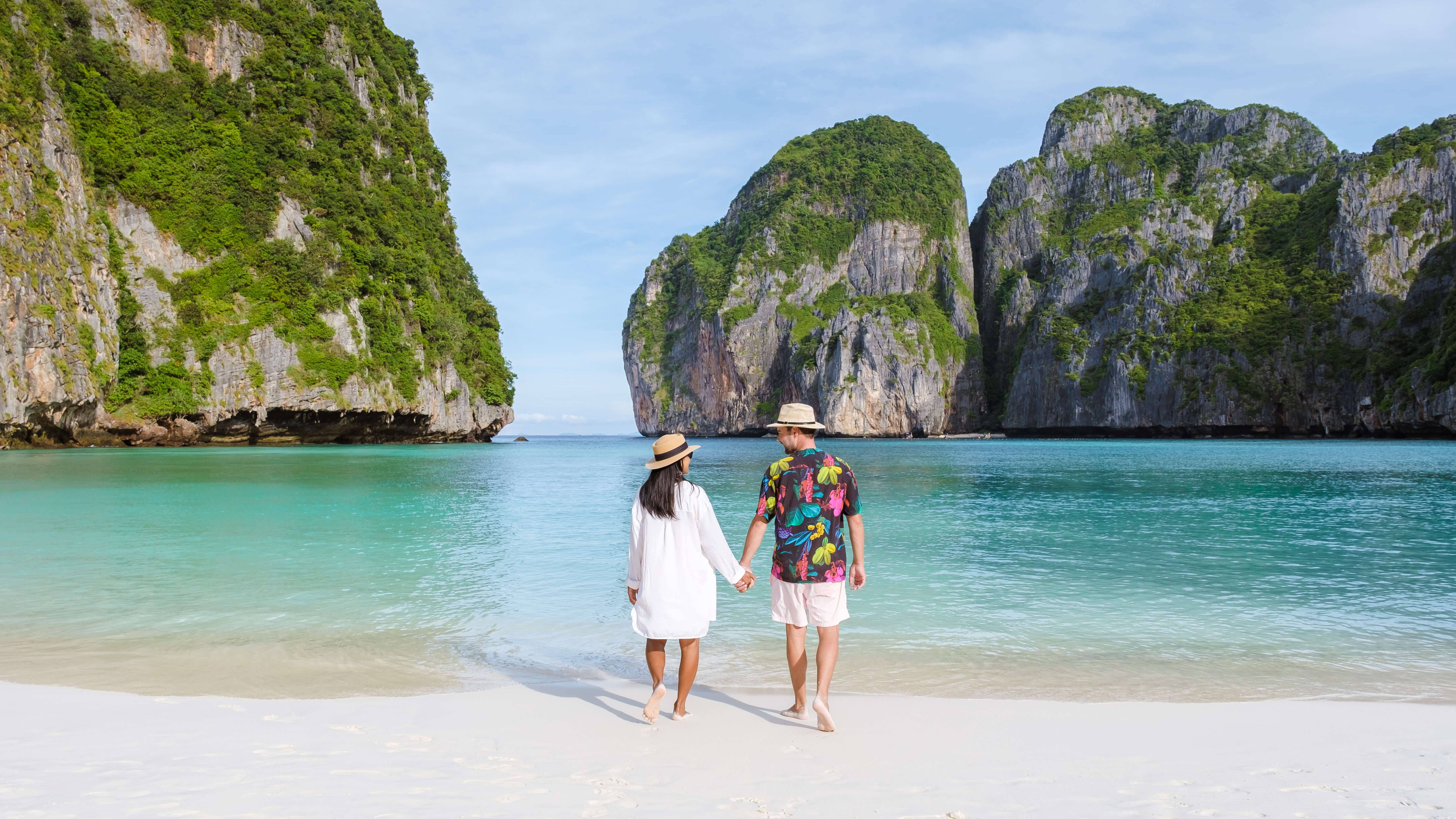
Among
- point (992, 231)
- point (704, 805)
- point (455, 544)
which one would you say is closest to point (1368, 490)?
point (455, 544)

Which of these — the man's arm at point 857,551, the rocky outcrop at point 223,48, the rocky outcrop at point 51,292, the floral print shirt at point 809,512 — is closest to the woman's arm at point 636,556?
the floral print shirt at point 809,512

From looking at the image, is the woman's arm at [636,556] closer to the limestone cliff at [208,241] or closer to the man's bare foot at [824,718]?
the man's bare foot at [824,718]

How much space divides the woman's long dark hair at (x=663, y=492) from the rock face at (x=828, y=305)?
324 ft

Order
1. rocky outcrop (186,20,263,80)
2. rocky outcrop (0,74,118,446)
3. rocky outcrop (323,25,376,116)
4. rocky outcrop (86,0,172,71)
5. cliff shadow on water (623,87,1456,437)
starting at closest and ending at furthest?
rocky outcrop (0,74,118,446) < rocky outcrop (86,0,172,71) < rocky outcrop (186,20,263,80) < rocky outcrop (323,25,376,116) < cliff shadow on water (623,87,1456,437)

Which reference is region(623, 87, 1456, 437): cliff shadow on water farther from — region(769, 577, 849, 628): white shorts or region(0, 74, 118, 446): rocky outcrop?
region(0, 74, 118, 446): rocky outcrop

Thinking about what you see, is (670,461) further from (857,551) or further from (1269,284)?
(1269,284)

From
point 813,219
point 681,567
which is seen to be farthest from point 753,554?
point 813,219

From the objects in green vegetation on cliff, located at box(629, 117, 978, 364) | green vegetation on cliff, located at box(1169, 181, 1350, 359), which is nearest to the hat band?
green vegetation on cliff, located at box(1169, 181, 1350, 359)

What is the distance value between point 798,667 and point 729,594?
14.6 feet

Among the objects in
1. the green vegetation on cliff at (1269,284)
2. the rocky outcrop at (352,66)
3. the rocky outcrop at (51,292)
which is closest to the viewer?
the rocky outcrop at (51,292)

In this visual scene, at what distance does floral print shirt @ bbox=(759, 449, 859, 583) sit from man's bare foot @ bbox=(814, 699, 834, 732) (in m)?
0.67

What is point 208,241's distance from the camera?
142 ft

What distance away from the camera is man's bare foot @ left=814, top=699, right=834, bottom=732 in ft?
13.9

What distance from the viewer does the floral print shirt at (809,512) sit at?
4.52 metres
